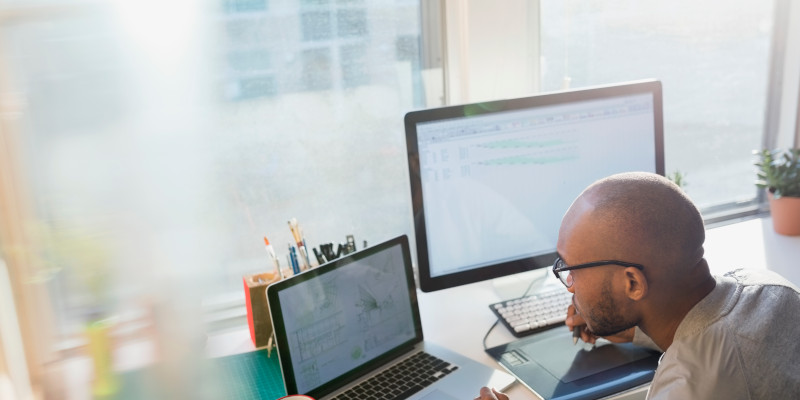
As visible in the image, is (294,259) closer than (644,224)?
No

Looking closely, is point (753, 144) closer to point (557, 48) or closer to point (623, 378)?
point (557, 48)

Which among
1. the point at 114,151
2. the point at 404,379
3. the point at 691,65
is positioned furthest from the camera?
the point at 691,65

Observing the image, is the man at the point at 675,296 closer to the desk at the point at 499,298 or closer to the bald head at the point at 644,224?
Result: the bald head at the point at 644,224

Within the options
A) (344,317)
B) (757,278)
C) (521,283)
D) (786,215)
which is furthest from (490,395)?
(786,215)

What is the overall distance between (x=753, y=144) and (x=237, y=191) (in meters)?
1.50

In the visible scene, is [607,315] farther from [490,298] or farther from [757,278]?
[490,298]

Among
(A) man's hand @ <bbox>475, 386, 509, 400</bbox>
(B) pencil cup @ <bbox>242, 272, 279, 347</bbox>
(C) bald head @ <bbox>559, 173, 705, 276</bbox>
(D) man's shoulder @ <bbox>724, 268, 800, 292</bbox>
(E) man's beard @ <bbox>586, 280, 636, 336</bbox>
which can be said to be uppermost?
(C) bald head @ <bbox>559, 173, 705, 276</bbox>

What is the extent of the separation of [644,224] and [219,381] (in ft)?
2.45

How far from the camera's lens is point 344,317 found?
1165mm

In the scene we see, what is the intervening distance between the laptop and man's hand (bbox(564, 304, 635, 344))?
0.17m

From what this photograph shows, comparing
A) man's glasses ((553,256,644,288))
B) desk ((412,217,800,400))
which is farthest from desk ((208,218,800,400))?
man's glasses ((553,256,644,288))

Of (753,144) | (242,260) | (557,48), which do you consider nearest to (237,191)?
(242,260)

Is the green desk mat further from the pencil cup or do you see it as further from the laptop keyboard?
the laptop keyboard

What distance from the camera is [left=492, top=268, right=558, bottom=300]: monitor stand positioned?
58.9 inches
